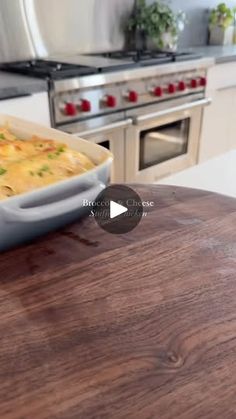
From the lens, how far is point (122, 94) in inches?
73.1

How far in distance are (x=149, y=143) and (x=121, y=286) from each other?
168 centimetres

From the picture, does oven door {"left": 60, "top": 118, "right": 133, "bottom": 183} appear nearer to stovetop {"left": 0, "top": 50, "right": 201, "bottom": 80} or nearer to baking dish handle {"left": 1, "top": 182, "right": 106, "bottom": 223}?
stovetop {"left": 0, "top": 50, "right": 201, "bottom": 80}

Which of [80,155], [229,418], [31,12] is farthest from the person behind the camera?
[31,12]

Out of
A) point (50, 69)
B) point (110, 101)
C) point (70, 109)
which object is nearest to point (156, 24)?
point (110, 101)

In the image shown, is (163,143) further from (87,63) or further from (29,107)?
(29,107)

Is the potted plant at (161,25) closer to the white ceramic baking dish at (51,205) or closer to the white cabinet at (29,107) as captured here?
the white cabinet at (29,107)

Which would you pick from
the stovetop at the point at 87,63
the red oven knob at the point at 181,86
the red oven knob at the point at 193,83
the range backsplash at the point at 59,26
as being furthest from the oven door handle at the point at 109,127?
the range backsplash at the point at 59,26

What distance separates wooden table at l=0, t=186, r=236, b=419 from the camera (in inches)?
13.9

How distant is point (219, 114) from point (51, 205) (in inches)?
85.2

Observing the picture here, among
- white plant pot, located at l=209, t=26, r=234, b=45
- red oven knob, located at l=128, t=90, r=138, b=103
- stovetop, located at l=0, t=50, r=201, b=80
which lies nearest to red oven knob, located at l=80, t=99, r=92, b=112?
stovetop, located at l=0, t=50, r=201, b=80

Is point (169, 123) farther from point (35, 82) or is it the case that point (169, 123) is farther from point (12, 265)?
point (12, 265)

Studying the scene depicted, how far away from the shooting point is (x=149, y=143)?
2.11m

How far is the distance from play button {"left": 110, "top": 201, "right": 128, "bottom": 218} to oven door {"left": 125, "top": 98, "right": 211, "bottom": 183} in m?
1.30

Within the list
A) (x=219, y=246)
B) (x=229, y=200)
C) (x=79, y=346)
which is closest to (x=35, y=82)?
(x=229, y=200)
